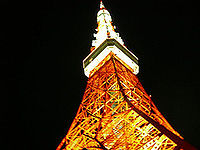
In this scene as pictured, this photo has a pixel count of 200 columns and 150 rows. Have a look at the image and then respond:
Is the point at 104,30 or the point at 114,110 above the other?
the point at 104,30

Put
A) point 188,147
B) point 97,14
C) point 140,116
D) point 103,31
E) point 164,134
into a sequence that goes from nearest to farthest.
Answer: point 188,147
point 164,134
point 140,116
point 103,31
point 97,14

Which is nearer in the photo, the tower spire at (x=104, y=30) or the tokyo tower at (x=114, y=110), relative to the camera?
the tokyo tower at (x=114, y=110)

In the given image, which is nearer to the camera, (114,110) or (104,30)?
(114,110)

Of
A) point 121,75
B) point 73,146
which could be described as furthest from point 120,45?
point 73,146

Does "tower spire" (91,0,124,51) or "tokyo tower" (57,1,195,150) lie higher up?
"tower spire" (91,0,124,51)

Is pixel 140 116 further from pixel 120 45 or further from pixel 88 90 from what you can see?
pixel 120 45

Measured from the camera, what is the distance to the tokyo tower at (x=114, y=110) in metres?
8.05

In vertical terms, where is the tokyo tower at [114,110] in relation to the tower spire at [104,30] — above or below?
below

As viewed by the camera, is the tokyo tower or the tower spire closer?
the tokyo tower

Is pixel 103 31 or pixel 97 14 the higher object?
pixel 97 14

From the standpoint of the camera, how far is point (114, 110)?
9.31 meters

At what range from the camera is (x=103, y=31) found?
53.1 ft

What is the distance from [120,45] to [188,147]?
9.03m

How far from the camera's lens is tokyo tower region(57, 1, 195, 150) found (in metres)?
8.05
